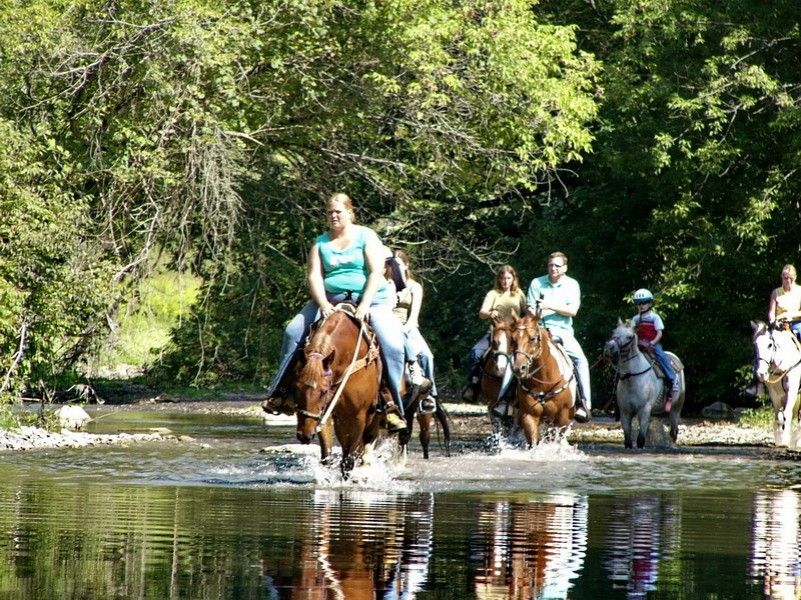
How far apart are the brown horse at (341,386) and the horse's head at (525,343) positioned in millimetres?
4399

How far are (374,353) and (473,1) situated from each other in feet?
55.5

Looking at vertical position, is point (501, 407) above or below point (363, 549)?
above

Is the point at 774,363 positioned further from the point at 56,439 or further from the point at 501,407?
the point at 56,439

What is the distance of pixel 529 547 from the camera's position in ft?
31.8

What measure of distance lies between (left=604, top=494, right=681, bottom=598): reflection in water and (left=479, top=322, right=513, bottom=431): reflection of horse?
5.75m

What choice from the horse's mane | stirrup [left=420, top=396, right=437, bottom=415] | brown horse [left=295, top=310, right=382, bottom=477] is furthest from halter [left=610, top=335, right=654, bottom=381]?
the horse's mane

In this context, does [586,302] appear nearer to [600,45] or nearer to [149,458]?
[600,45]

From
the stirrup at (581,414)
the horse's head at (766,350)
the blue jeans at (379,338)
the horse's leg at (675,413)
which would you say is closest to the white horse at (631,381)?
the horse's leg at (675,413)

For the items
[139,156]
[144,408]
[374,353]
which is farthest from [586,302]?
[374,353]

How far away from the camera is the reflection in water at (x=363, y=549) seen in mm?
7867

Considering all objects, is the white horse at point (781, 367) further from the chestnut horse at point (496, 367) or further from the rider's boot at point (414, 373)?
the rider's boot at point (414, 373)

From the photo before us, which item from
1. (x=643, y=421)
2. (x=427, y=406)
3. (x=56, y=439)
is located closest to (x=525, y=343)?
(x=427, y=406)

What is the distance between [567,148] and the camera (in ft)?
108

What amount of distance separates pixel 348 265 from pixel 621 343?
8.26 meters
